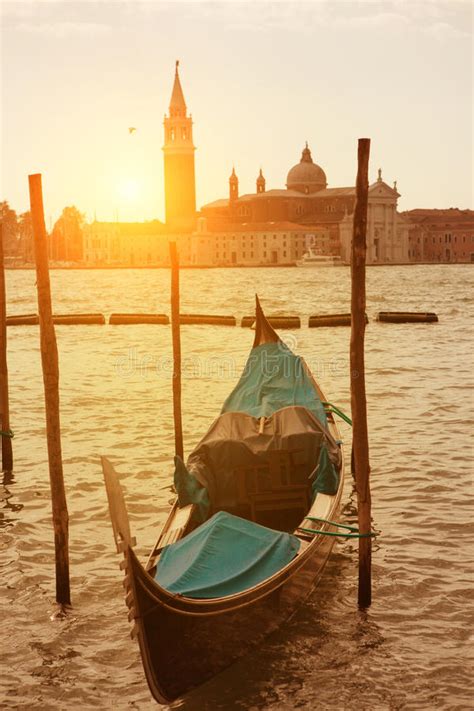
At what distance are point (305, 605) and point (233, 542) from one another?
1.02 m

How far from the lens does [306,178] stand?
11212cm

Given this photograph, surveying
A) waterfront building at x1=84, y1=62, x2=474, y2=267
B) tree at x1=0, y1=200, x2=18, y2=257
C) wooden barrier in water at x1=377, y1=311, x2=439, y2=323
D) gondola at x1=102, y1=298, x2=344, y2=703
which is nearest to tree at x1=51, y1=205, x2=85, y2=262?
tree at x1=0, y1=200, x2=18, y2=257

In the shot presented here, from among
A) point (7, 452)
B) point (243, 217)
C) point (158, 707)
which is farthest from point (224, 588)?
point (243, 217)

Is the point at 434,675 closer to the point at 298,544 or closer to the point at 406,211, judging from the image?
the point at 298,544

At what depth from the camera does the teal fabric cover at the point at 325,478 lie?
675 cm

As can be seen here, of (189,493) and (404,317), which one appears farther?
(404,317)

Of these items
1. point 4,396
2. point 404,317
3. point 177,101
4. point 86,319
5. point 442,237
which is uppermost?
point 177,101

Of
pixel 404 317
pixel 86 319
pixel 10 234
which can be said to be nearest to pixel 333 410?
pixel 404 317

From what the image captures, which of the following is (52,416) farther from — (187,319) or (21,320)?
(21,320)

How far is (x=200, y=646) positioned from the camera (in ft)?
16.4

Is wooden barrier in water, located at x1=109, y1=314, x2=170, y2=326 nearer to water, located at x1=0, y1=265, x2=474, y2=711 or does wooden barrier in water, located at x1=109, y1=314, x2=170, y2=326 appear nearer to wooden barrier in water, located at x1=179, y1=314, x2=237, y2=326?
wooden barrier in water, located at x1=179, y1=314, x2=237, y2=326

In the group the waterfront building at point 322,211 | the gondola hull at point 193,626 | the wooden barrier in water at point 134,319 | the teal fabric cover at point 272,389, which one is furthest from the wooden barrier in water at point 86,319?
the waterfront building at point 322,211

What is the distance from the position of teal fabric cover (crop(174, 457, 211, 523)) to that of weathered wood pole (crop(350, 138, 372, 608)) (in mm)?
1044

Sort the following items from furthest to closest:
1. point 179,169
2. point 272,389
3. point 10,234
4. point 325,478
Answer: point 10,234 → point 179,169 → point 272,389 → point 325,478
